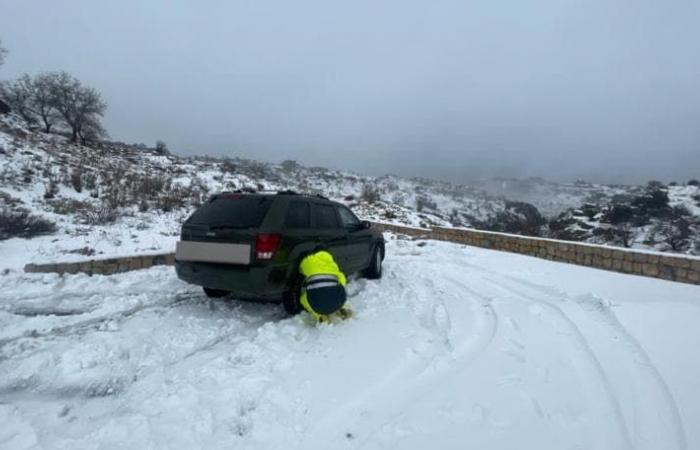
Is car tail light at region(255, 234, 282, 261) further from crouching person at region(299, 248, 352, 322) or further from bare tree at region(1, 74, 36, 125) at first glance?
bare tree at region(1, 74, 36, 125)

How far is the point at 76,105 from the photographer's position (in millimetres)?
28734

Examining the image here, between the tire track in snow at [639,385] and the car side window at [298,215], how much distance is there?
141 inches

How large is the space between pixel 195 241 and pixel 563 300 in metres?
5.32

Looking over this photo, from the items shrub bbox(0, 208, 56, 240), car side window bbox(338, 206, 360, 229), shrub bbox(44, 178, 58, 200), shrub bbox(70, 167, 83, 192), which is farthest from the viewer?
shrub bbox(70, 167, 83, 192)

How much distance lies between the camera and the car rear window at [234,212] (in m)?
4.52

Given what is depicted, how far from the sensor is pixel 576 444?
2.46m

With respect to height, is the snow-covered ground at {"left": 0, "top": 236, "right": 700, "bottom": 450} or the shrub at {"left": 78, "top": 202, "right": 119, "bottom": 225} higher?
the shrub at {"left": 78, "top": 202, "right": 119, "bottom": 225}

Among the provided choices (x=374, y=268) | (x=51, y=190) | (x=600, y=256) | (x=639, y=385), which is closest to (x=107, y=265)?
(x=374, y=268)

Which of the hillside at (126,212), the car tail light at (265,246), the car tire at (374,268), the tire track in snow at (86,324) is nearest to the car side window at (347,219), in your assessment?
the car tire at (374,268)

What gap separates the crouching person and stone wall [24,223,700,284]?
377 centimetres

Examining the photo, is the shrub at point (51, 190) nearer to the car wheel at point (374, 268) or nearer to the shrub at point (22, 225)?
the shrub at point (22, 225)

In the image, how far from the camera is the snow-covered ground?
2514 millimetres

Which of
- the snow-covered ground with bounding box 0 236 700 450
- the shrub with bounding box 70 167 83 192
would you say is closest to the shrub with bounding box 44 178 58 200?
the shrub with bounding box 70 167 83 192

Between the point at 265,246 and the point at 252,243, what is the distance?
0.50ft
